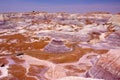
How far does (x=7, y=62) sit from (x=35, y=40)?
125 ft

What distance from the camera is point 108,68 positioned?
3375 centimetres

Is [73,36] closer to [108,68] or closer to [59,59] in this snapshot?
[59,59]

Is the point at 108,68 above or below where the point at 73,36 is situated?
above

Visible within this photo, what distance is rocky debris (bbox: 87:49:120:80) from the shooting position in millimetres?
32125

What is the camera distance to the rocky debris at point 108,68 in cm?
3212

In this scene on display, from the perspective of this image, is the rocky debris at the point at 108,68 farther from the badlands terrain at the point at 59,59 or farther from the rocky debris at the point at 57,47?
the rocky debris at the point at 57,47

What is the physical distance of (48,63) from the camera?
6281 centimetres

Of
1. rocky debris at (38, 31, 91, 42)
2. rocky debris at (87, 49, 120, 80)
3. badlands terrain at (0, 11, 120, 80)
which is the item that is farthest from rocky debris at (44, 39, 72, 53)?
rocky debris at (87, 49, 120, 80)

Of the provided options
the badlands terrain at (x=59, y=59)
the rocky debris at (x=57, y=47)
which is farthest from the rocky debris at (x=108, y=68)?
the rocky debris at (x=57, y=47)

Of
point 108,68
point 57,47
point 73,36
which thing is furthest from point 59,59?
point 73,36

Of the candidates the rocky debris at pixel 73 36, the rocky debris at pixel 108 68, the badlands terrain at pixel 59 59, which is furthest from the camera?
the rocky debris at pixel 73 36

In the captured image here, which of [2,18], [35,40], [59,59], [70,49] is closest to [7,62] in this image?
[59,59]

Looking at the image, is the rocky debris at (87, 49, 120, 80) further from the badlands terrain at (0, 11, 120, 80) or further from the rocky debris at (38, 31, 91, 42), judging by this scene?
the rocky debris at (38, 31, 91, 42)

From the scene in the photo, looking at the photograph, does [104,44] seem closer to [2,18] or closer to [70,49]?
[70,49]
